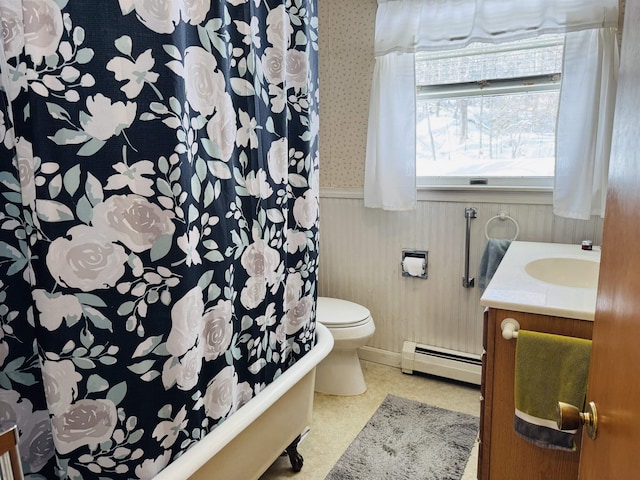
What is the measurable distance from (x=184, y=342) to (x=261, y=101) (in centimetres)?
80

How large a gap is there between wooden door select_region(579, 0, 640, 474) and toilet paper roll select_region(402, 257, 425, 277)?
1.81m

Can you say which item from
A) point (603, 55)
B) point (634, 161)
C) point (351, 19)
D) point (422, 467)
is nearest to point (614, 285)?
point (634, 161)

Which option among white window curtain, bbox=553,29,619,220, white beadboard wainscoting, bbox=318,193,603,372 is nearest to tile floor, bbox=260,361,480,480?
white beadboard wainscoting, bbox=318,193,603,372

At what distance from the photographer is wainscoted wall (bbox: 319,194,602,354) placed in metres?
2.40

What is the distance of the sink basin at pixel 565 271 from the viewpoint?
188 cm

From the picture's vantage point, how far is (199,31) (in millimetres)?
1177

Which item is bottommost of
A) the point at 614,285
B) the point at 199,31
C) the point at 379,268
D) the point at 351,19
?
the point at 379,268

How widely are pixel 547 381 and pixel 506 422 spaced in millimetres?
260

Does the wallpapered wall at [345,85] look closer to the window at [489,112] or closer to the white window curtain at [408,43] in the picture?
the white window curtain at [408,43]

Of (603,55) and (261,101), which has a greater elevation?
(603,55)

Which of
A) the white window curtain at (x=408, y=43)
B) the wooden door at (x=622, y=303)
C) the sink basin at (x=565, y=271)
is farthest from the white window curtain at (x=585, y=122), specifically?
the wooden door at (x=622, y=303)

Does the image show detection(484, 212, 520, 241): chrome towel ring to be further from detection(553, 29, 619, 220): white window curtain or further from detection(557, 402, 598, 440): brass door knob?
detection(557, 402, 598, 440): brass door knob

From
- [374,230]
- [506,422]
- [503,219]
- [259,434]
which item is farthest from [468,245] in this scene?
[259,434]

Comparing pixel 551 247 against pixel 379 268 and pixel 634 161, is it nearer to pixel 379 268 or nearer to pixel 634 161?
pixel 379 268
